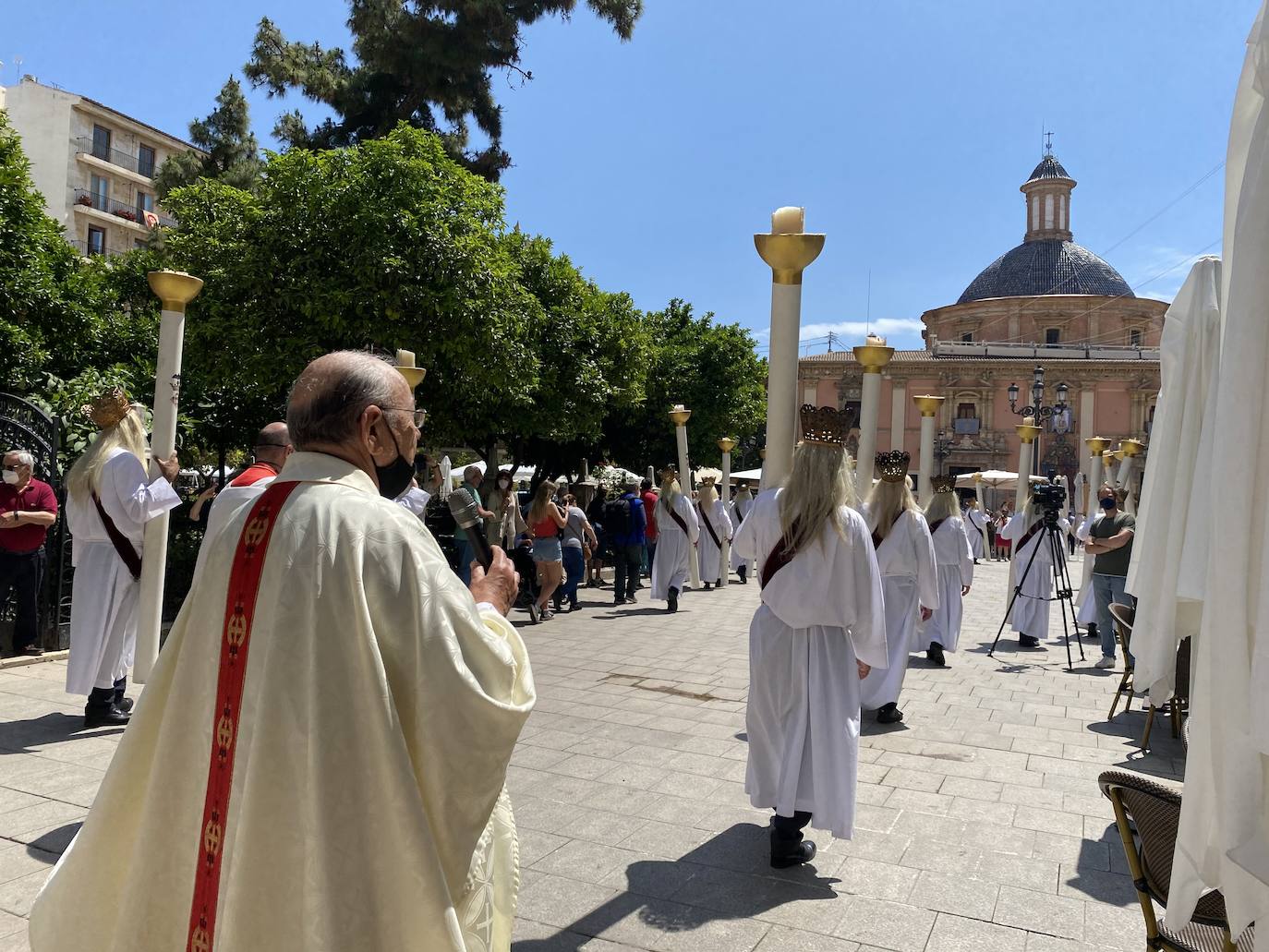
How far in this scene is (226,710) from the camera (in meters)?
2.10

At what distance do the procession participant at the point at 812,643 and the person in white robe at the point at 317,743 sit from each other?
220 centimetres

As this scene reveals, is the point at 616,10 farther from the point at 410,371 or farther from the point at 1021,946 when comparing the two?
the point at 1021,946

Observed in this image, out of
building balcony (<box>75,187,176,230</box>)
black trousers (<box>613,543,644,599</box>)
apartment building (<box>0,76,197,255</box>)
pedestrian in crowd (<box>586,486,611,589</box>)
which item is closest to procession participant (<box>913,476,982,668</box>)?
black trousers (<box>613,543,644,599</box>)

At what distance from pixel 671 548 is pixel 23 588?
26.5 ft

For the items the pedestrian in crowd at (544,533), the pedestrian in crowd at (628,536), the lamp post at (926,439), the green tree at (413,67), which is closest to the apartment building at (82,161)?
the green tree at (413,67)

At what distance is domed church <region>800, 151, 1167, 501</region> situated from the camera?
55625 mm

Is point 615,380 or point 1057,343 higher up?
point 1057,343

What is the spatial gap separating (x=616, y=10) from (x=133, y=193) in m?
39.8

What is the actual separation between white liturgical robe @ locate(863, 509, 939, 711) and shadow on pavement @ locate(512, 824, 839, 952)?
9.01 feet

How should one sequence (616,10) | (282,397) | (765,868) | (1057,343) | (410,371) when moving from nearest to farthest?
(765,868) → (410,371) → (282,397) → (616,10) → (1057,343)

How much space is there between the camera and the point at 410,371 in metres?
5.89

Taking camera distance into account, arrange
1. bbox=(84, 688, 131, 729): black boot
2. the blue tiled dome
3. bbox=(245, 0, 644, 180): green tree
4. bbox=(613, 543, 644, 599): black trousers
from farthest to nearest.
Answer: the blue tiled dome, bbox=(245, 0, 644, 180): green tree, bbox=(613, 543, 644, 599): black trousers, bbox=(84, 688, 131, 729): black boot

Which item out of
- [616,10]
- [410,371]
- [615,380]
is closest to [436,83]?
[616,10]

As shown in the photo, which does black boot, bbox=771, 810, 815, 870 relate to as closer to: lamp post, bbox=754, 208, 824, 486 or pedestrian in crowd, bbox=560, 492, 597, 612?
lamp post, bbox=754, 208, 824, 486
